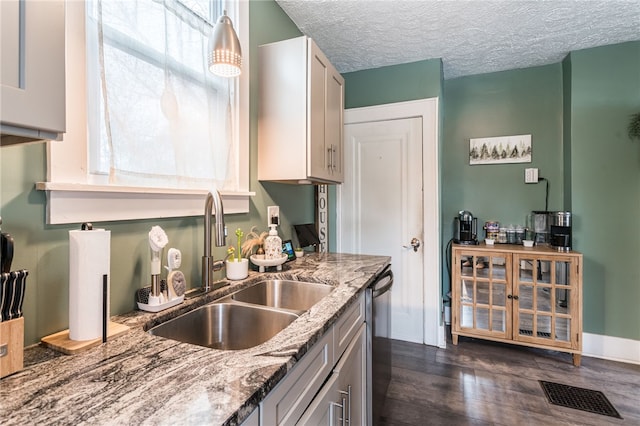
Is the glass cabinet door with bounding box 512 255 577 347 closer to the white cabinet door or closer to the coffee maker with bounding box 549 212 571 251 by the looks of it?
the coffee maker with bounding box 549 212 571 251

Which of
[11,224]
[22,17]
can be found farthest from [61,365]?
[22,17]

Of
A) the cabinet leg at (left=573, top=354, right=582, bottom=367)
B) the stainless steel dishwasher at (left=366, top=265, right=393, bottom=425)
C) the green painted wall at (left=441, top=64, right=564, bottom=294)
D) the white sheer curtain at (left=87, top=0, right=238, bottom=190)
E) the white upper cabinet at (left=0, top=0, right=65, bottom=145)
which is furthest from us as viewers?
Answer: the green painted wall at (left=441, top=64, right=564, bottom=294)

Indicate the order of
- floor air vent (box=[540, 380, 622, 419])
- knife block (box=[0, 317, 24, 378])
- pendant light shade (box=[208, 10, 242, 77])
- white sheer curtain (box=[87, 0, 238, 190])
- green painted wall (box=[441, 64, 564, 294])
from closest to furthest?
knife block (box=[0, 317, 24, 378]) < white sheer curtain (box=[87, 0, 238, 190]) < pendant light shade (box=[208, 10, 242, 77]) < floor air vent (box=[540, 380, 622, 419]) < green painted wall (box=[441, 64, 564, 294])

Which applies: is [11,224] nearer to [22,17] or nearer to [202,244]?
[22,17]

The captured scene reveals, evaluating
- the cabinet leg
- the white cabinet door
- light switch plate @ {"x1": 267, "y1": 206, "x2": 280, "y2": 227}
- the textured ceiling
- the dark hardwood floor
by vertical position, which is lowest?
the dark hardwood floor

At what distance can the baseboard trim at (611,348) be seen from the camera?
96.4 inches

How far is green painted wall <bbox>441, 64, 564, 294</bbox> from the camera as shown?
9.56ft

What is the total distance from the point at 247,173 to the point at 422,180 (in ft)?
5.67

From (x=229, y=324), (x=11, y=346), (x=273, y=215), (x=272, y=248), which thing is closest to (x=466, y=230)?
(x=273, y=215)

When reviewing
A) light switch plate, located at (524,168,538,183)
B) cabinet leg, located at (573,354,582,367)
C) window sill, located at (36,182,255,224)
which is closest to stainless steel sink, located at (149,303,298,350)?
window sill, located at (36,182,255,224)

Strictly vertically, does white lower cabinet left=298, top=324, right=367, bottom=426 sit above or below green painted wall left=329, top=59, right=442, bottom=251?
below

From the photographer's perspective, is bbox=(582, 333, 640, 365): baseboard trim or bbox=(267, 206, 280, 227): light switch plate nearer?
bbox=(267, 206, 280, 227): light switch plate

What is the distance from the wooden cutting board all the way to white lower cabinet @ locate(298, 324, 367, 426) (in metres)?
0.58

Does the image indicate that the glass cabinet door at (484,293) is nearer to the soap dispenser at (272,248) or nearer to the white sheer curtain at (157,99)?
the soap dispenser at (272,248)
